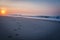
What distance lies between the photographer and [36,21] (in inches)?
50.0

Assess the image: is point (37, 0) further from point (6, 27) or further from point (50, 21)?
point (6, 27)

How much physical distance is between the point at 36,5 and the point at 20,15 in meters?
0.29

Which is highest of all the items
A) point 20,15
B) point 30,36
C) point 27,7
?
point 27,7

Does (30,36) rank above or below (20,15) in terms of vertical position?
below

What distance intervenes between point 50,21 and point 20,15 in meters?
0.46

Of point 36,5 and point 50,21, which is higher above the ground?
point 36,5

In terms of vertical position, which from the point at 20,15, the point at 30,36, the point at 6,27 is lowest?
the point at 30,36

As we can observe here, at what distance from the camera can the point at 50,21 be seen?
1258 mm

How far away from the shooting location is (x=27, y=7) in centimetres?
130

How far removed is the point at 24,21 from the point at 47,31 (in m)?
0.38

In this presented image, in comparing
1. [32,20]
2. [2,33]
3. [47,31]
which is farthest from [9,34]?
[47,31]

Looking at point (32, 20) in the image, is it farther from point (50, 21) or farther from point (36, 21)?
point (50, 21)

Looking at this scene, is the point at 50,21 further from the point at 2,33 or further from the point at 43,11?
the point at 2,33

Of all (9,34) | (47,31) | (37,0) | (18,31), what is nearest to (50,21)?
(47,31)
